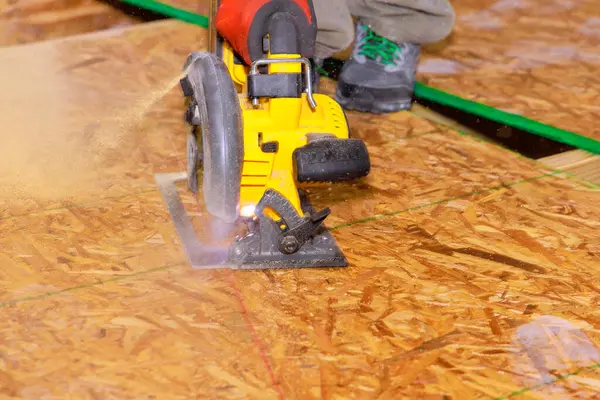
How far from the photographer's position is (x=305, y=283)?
1489mm

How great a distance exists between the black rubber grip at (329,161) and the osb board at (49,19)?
1.88 m

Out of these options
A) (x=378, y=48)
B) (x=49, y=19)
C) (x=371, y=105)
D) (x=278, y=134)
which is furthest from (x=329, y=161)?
(x=49, y=19)

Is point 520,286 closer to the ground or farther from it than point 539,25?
closer to the ground

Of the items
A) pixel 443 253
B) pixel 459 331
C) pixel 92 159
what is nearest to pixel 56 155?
pixel 92 159

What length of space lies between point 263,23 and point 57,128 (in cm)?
89

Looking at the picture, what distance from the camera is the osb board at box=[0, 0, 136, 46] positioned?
292cm

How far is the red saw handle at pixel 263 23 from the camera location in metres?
1.42

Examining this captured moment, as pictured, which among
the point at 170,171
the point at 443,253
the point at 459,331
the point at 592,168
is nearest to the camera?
the point at 459,331

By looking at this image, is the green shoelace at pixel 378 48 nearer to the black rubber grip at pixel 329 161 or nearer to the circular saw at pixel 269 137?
the circular saw at pixel 269 137

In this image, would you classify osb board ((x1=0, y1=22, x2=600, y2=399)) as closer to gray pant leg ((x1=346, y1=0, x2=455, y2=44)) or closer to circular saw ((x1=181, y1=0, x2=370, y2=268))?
circular saw ((x1=181, y1=0, x2=370, y2=268))

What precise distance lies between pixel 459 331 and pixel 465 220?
1.45ft

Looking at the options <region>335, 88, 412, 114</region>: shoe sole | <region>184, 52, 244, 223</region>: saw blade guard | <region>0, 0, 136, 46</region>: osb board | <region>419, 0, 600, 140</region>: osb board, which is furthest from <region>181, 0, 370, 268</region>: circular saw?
<region>0, 0, 136, 46</region>: osb board

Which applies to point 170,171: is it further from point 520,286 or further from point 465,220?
point 520,286

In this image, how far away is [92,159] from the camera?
1957mm
